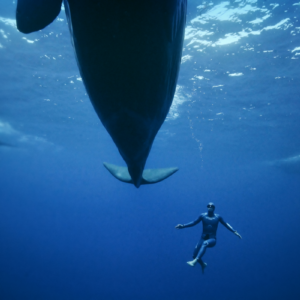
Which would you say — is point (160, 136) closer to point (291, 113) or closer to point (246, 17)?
point (291, 113)

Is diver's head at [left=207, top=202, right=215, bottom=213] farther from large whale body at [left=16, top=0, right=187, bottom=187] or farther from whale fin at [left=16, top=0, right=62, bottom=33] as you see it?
whale fin at [left=16, top=0, right=62, bottom=33]

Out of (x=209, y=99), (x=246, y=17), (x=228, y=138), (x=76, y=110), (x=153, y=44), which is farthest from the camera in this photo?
(x=228, y=138)

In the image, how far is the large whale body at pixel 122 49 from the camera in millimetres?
2129

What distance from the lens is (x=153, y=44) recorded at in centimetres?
231

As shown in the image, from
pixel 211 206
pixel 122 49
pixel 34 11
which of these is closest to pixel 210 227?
pixel 211 206

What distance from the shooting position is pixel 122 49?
88.7 inches

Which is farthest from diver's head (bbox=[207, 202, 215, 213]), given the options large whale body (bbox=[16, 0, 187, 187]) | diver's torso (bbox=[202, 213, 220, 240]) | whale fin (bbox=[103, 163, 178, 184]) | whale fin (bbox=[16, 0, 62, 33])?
whale fin (bbox=[16, 0, 62, 33])

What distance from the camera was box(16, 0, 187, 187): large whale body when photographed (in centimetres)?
213

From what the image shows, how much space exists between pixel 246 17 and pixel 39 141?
31.2 metres

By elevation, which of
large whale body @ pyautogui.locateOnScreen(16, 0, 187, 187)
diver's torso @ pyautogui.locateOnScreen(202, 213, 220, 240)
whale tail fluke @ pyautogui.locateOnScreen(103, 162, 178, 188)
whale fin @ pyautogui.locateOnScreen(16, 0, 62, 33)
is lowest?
diver's torso @ pyautogui.locateOnScreen(202, 213, 220, 240)

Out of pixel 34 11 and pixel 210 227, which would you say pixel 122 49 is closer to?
pixel 34 11

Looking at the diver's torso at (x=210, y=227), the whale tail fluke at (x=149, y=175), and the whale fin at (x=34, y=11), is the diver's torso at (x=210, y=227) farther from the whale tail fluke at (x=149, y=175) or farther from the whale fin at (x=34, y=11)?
the whale fin at (x=34, y=11)

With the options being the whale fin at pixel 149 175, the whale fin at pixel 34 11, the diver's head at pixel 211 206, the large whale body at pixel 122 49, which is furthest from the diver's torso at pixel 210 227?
the whale fin at pixel 34 11

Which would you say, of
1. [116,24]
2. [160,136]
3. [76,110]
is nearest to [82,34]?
[116,24]
